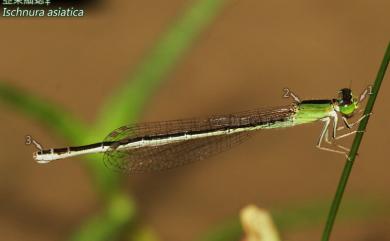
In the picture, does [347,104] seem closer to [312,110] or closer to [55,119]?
[312,110]

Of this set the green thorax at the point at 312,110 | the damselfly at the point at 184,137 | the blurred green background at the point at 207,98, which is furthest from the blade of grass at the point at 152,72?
the green thorax at the point at 312,110

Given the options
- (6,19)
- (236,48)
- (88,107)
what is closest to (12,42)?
(6,19)

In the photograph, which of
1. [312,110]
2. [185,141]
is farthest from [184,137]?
[312,110]

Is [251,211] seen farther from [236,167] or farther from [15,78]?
[15,78]

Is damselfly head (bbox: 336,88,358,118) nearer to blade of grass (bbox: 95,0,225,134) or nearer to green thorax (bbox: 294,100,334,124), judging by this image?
green thorax (bbox: 294,100,334,124)

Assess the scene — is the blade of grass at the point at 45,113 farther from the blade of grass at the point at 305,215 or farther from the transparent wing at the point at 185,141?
the blade of grass at the point at 305,215

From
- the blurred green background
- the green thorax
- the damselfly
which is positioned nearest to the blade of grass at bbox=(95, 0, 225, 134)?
the damselfly
